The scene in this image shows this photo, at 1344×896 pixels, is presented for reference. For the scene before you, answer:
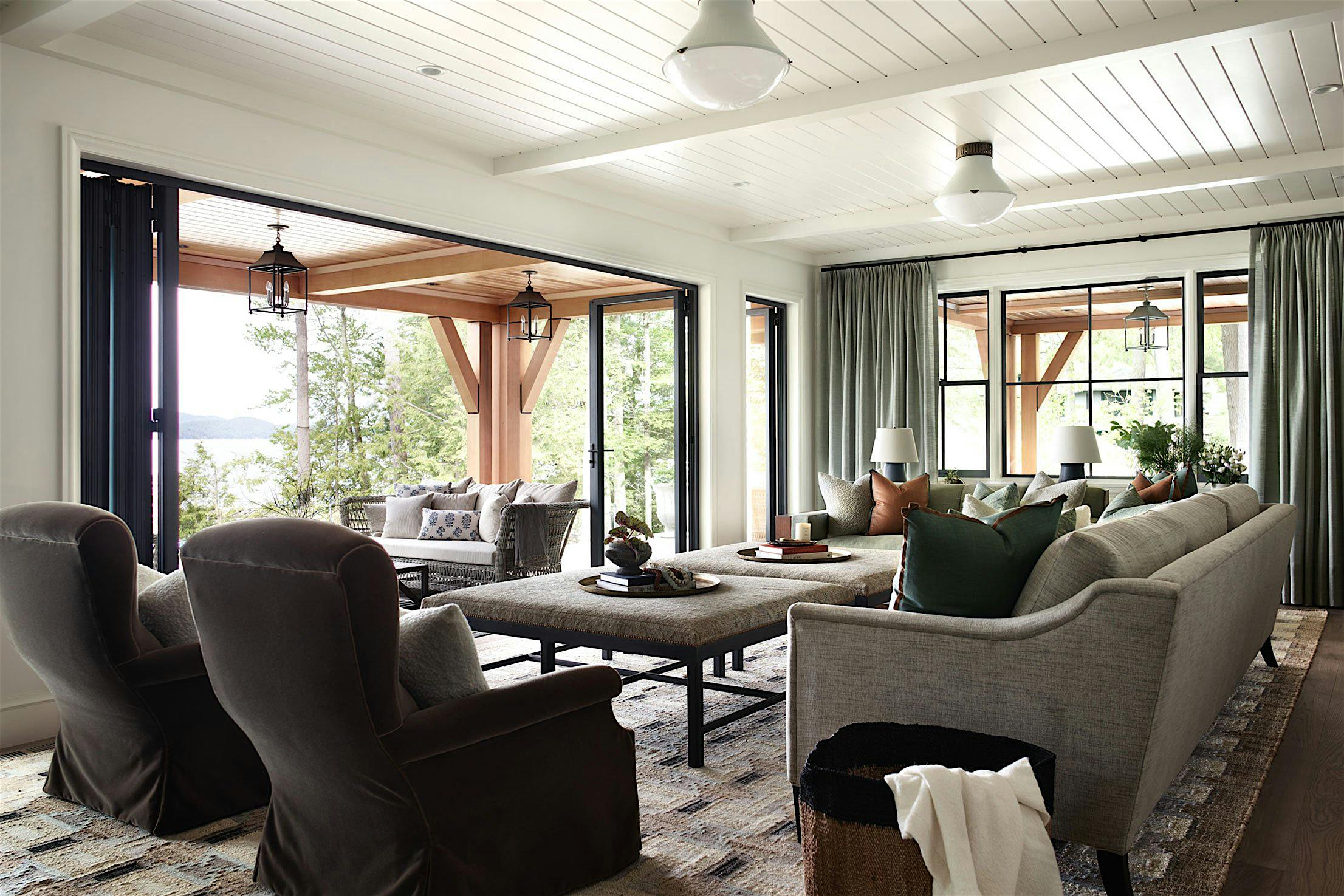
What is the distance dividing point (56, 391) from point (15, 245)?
0.52m

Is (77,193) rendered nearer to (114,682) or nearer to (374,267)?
(114,682)

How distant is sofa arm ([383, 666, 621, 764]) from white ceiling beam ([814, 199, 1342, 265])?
5909 mm

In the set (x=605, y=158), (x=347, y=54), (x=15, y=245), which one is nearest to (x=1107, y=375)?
(x=605, y=158)

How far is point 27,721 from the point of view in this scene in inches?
137

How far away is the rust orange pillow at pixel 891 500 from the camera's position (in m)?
6.48

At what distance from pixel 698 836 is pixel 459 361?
769 centimetres

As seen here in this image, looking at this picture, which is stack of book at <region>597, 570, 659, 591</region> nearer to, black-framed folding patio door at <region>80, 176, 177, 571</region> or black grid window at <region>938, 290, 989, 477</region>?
black-framed folding patio door at <region>80, 176, 177, 571</region>

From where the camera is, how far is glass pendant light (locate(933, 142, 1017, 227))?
470 centimetres

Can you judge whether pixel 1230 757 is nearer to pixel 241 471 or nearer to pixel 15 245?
pixel 15 245

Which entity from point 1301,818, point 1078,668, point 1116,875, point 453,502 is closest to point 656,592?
point 1078,668

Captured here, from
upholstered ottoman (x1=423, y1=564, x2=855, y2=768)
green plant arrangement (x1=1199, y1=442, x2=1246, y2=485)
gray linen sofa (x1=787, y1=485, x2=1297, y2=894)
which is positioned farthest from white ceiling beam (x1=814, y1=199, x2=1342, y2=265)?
gray linen sofa (x1=787, y1=485, x2=1297, y2=894)

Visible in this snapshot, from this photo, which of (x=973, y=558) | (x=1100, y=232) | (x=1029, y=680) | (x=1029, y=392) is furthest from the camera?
(x=1029, y=392)

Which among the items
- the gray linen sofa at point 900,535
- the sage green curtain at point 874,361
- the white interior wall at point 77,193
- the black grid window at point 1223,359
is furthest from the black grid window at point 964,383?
the white interior wall at point 77,193

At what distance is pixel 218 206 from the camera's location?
6.00 m
